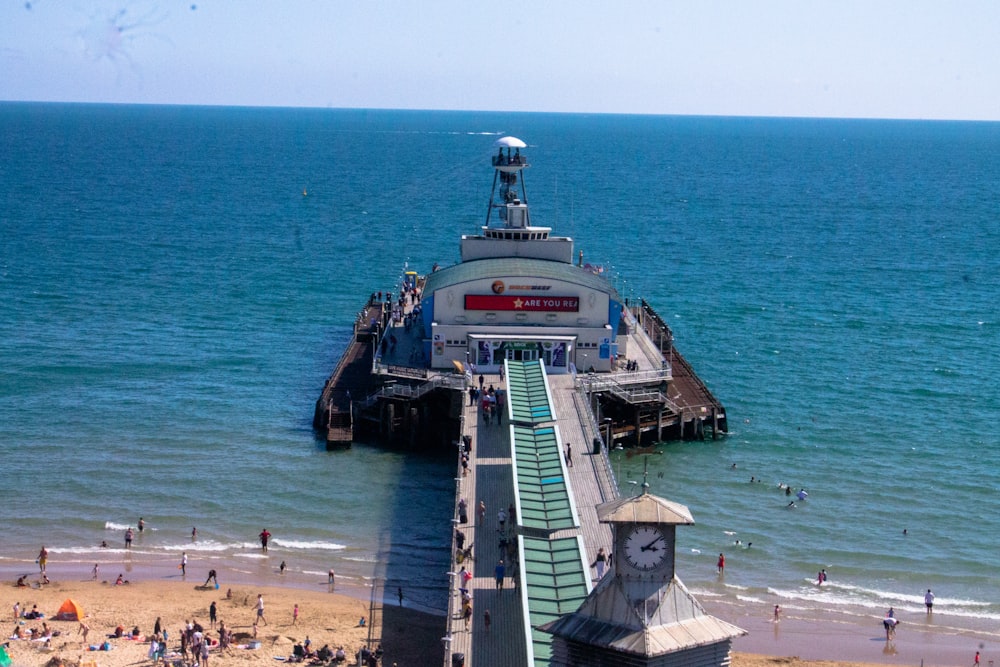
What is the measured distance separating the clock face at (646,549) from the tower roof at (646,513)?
0.35 m

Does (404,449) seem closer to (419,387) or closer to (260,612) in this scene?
(419,387)

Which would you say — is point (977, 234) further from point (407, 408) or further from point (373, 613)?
point (373, 613)

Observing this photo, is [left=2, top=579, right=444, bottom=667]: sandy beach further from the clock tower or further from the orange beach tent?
the clock tower

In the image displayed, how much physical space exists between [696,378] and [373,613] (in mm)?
28527

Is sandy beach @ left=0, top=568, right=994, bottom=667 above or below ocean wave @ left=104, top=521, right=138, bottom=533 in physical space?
below

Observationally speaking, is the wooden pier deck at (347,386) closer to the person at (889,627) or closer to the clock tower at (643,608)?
the person at (889,627)

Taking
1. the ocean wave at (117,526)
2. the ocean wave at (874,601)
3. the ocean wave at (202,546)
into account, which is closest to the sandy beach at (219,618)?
the ocean wave at (202,546)

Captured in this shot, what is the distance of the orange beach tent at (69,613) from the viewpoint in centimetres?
4250

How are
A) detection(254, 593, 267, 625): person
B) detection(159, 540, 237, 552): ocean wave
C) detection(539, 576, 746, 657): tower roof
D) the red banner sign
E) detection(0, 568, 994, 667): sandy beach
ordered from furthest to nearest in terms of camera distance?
the red banner sign < detection(159, 540, 237, 552): ocean wave < detection(254, 593, 267, 625): person < detection(0, 568, 994, 667): sandy beach < detection(539, 576, 746, 657): tower roof

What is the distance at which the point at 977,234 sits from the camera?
136250mm

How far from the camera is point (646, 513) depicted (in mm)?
22234

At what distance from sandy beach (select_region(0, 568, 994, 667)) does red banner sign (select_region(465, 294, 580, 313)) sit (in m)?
19.3

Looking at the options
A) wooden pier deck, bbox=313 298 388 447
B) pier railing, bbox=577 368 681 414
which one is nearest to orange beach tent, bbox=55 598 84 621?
wooden pier deck, bbox=313 298 388 447

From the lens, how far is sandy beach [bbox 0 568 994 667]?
1585 inches
